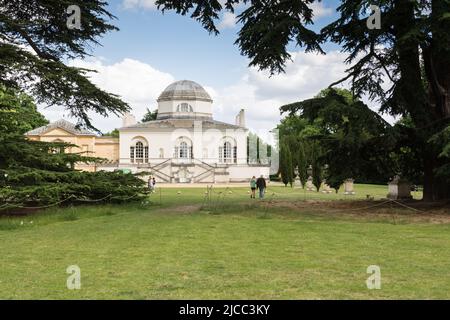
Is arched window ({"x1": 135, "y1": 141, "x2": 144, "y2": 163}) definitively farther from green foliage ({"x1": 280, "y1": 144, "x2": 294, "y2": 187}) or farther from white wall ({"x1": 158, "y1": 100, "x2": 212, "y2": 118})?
green foliage ({"x1": 280, "y1": 144, "x2": 294, "y2": 187})

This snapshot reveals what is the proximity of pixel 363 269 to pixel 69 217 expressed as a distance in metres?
9.67

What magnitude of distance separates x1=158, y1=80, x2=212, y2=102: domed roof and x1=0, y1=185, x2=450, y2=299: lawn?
48683 mm

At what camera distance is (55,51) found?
1761 cm

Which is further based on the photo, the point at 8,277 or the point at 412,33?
the point at 412,33

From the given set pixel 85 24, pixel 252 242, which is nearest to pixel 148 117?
pixel 85 24

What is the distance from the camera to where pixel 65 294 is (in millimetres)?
6109

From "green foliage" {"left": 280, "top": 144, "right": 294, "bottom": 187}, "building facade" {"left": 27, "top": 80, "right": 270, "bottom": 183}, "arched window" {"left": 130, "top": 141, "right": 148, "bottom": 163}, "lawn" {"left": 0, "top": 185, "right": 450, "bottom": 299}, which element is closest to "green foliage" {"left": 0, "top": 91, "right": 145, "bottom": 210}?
"lawn" {"left": 0, "top": 185, "right": 450, "bottom": 299}

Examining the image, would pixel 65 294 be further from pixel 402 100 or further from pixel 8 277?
pixel 402 100

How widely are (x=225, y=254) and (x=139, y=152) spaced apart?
52.1m

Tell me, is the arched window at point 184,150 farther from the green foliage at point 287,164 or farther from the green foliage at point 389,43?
the green foliage at point 389,43

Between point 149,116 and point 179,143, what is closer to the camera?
point 179,143

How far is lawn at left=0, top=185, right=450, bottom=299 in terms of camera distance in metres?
6.34

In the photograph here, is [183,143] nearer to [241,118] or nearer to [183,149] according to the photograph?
[183,149]

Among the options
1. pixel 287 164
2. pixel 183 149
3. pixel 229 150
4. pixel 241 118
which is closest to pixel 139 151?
pixel 183 149
